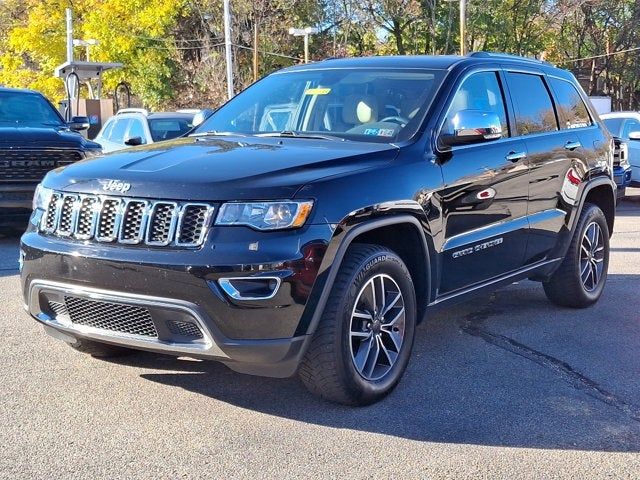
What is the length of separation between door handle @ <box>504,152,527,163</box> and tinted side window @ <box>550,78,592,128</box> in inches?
38.0

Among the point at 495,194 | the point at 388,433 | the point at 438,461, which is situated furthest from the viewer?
the point at 495,194

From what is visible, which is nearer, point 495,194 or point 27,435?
point 27,435

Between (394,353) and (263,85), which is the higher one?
(263,85)

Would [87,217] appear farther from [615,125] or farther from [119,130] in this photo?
[615,125]

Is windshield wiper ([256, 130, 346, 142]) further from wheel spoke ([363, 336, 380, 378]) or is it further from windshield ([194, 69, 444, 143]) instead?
wheel spoke ([363, 336, 380, 378])

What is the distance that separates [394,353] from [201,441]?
4.02ft

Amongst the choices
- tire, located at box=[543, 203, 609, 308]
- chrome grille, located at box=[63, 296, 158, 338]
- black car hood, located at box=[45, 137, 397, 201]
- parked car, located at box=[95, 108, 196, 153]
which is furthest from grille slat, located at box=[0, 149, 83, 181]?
tire, located at box=[543, 203, 609, 308]

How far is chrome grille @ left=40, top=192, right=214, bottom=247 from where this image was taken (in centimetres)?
380

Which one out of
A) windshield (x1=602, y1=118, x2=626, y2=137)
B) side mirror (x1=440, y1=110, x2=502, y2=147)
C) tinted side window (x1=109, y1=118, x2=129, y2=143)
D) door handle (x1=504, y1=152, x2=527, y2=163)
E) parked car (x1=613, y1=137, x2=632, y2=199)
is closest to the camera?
side mirror (x1=440, y1=110, x2=502, y2=147)

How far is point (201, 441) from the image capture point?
12.6 feet

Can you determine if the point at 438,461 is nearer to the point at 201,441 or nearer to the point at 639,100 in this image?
the point at 201,441

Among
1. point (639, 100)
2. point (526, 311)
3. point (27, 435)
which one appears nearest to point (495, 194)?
point (526, 311)

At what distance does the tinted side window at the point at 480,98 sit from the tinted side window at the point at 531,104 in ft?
0.61

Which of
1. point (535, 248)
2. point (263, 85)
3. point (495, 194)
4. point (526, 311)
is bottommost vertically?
point (526, 311)
